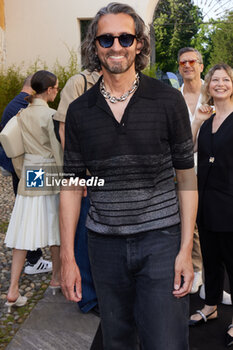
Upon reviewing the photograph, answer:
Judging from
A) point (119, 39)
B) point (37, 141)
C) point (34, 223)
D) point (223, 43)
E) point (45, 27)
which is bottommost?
point (34, 223)

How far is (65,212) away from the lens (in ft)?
6.33

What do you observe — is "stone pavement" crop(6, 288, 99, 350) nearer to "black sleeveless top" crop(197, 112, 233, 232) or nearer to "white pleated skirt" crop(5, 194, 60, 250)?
"white pleated skirt" crop(5, 194, 60, 250)

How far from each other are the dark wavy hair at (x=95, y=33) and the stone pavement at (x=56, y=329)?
2036 millimetres

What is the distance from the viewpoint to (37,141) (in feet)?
11.8

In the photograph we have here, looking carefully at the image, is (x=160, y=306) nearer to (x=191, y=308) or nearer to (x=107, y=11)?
(x=107, y=11)

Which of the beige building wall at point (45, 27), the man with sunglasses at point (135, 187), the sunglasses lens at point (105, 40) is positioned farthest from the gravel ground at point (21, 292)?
the beige building wall at point (45, 27)

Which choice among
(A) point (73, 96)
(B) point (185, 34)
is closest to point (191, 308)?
(A) point (73, 96)

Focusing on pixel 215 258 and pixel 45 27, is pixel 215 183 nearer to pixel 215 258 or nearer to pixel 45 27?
pixel 215 258

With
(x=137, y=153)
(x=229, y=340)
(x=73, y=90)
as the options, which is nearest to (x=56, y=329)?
(x=229, y=340)

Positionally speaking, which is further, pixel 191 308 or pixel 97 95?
pixel 191 308

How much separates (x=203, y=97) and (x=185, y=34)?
117ft

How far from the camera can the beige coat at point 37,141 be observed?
11.6ft

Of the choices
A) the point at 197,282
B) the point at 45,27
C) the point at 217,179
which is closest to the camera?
the point at 217,179

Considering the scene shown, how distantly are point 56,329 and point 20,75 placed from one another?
41.2 ft
